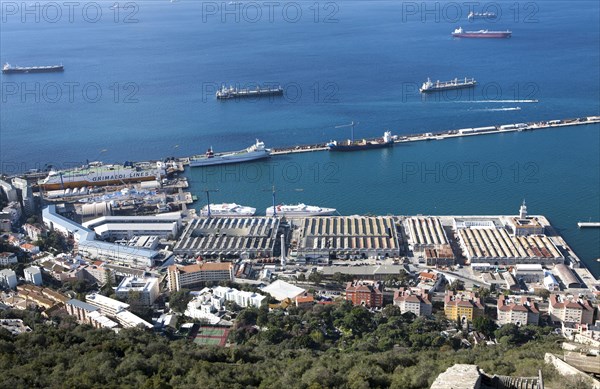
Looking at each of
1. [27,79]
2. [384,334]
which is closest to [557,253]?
[384,334]

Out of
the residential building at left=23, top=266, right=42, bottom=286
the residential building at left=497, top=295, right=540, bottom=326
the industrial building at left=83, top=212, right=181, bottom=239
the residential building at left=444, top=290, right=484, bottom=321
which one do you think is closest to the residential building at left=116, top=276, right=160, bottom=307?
the residential building at left=23, top=266, right=42, bottom=286

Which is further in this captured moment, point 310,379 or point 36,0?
point 36,0

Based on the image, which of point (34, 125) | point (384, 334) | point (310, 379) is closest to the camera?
point (310, 379)

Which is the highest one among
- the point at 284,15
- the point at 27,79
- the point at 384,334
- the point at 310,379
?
the point at 284,15

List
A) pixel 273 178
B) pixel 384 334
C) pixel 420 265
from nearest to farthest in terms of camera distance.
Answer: pixel 384 334 < pixel 420 265 < pixel 273 178

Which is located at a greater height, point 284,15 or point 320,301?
point 284,15

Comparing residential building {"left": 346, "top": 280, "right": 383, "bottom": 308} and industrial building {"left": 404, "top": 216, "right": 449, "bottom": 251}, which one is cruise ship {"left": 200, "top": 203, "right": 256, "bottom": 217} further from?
residential building {"left": 346, "top": 280, "right": 383, "bottom": 308}

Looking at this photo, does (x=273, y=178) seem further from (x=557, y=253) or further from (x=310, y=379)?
(x=310, y=379)
